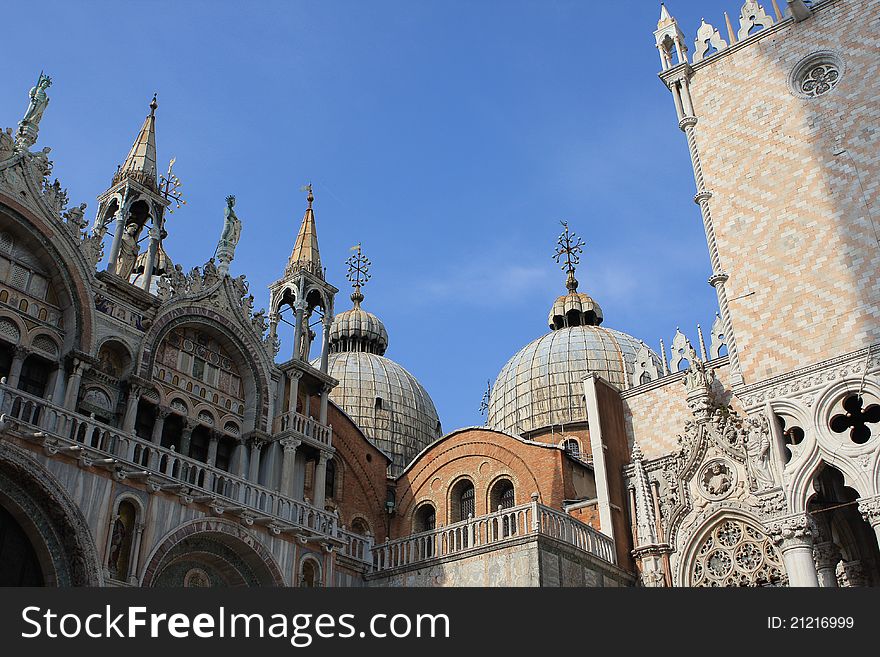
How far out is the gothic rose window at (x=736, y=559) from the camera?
1598cm

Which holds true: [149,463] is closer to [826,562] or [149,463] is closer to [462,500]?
[826,562]

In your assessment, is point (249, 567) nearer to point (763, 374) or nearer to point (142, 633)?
point (142, 633)

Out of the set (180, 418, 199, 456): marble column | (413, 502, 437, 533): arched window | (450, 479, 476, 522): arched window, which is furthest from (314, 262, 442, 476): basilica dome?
(180, 418, 199, 456): marble column

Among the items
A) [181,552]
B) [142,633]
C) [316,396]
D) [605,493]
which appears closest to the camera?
[142,633]

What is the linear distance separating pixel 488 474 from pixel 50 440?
15.1 m

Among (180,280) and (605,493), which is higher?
(180,280)

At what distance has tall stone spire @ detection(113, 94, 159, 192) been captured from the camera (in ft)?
61.7

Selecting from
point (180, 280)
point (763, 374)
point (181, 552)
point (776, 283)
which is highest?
point (180, 280)

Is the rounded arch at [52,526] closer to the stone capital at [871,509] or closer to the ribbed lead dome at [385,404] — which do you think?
the stone capital at [871,509]

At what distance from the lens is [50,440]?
12.3 metres

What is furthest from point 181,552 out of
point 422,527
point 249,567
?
point 422,527

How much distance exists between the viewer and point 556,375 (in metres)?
33.6

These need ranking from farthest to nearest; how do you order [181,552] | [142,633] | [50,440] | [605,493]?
[605,493]
[181,552]
[50,440]
[142,633]

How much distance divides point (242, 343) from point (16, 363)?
507cm
